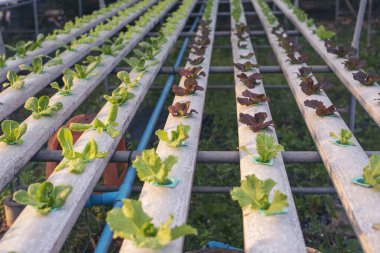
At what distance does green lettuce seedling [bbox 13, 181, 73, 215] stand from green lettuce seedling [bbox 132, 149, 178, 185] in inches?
11.1

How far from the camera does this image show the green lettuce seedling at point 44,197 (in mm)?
1892

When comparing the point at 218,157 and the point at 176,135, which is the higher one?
the point at 176,135

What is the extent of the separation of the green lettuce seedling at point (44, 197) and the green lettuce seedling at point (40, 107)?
99 centimetres

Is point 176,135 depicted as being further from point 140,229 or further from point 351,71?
point 351,71

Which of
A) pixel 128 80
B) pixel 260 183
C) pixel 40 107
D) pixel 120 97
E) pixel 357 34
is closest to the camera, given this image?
pixel 260 183

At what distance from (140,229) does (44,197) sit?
0.44 meters

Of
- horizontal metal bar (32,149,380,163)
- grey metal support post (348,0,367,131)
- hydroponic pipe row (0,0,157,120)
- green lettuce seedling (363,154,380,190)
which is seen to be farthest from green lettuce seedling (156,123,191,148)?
grey metal support post (348,0,367,131)

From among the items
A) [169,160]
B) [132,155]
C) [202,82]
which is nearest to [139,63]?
[202,82]

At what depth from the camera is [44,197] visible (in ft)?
6.36

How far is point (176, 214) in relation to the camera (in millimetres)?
1923

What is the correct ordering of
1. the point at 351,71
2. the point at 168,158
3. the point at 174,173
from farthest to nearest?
the point at 351,71
the point at 174,173
the point at 168,158

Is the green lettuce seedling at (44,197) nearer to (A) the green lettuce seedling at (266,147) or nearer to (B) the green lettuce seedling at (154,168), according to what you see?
(B) the green lettuce seedling at (154,168)

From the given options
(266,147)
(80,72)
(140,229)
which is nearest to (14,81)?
(80,72)

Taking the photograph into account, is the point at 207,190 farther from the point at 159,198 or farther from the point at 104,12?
the point at 104,12
